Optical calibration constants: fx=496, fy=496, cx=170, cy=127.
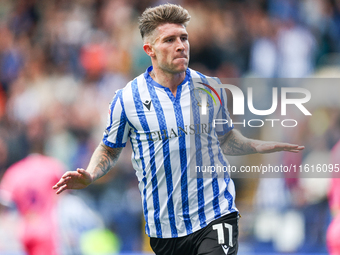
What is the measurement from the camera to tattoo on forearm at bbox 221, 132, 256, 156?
160 inches

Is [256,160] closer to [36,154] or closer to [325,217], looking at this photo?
[325,217]

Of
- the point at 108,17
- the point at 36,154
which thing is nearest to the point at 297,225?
the point at 36,154

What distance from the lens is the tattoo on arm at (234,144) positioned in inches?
161

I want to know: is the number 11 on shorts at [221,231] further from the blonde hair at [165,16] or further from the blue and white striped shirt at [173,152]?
the blonde hair at [165,16]

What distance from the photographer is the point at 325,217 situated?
7.46 m

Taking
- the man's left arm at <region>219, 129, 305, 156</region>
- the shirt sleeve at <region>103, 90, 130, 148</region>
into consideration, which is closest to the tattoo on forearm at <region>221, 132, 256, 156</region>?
the man's left arm at <region>219, 129, 305, 156</region>

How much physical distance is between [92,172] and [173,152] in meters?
0.67

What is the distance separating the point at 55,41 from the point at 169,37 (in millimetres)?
7111

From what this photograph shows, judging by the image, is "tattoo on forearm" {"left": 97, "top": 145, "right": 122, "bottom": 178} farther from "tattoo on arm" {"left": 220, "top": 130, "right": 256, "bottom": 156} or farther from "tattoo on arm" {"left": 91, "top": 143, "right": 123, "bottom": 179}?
"tattoo on arm" {"left": 220, "top": 130, "right": 256, "bottom": 156}

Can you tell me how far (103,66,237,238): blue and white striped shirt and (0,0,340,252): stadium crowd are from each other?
288 centimetres

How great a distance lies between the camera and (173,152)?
3.81 m

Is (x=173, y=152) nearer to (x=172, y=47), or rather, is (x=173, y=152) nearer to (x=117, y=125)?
(x=117, y=125)

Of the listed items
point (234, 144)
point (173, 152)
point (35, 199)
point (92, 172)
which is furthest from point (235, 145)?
point (35, 199)

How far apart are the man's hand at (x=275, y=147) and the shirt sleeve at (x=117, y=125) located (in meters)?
1.06
